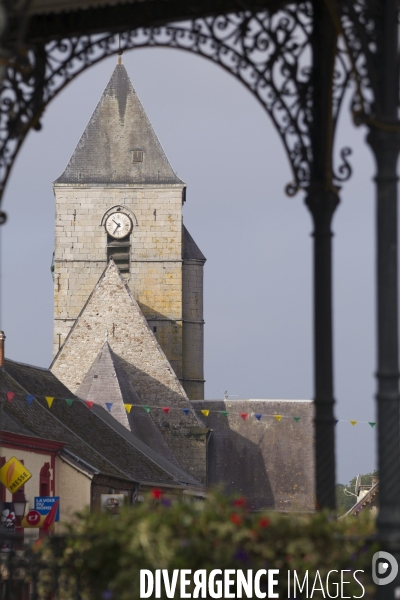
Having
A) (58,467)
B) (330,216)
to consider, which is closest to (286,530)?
(330,216)

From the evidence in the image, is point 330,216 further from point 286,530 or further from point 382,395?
point 286,530

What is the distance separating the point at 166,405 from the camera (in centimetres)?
4762

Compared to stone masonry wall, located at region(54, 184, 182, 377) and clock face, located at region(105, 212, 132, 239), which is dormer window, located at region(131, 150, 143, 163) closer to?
stone masonry wall, located at region(54, 184, 182, 377)

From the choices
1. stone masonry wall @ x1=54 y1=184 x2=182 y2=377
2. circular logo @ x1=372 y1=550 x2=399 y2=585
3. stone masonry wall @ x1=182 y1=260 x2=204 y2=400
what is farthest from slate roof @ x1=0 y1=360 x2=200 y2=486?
circular logo @ x1=372 y1=550 x2=399 y2=585

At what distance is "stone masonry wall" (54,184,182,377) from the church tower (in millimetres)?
46

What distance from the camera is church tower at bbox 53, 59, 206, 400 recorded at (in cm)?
5478

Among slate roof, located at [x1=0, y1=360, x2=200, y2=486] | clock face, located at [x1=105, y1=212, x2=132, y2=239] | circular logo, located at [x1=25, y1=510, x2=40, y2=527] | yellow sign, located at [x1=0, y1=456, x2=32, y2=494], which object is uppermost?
clock face, located at [x1=105, y1=212, x2=132, y2=239]

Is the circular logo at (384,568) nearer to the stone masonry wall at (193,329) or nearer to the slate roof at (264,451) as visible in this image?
the slate roof at (264,451)

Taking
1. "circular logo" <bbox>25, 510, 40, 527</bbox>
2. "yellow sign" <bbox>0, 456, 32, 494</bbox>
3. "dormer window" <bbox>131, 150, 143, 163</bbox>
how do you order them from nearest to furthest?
"circular logo" <bbox>25, 510, 40, 527</bbox> → "yellow sign" <bbox>0, 456, 32, 494</bbox> → "dormer window" <bbox>131, 150, 143, 163</bbox>

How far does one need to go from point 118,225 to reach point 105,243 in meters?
1.05

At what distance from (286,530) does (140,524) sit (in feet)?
2.14

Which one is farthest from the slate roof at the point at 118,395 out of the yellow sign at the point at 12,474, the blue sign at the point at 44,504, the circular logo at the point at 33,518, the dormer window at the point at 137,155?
the circular logo at the point at 33,518

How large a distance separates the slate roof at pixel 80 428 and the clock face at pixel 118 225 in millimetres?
17664

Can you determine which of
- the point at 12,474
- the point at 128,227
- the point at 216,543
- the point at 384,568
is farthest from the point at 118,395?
the point at 216,543
